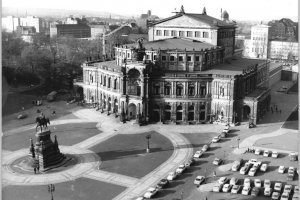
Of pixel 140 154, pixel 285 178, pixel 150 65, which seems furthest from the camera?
pixel 150 65

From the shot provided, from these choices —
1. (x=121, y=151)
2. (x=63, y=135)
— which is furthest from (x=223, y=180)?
(x=63, y=135)

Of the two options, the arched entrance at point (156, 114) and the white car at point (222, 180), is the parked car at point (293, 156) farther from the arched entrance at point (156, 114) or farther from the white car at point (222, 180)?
the arched entrance at point (156, 114)

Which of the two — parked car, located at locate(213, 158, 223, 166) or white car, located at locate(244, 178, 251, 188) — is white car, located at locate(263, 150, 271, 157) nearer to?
parked car, located at locate(213, 158, 223, 166)

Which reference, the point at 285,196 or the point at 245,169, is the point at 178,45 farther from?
the point at 285,196

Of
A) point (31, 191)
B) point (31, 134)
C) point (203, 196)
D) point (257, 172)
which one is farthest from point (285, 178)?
point (31, 134)

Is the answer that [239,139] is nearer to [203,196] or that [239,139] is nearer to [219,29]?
[203,196]

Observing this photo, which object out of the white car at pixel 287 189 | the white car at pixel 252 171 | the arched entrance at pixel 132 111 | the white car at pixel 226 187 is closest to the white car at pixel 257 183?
the white car at pixel 252 171
